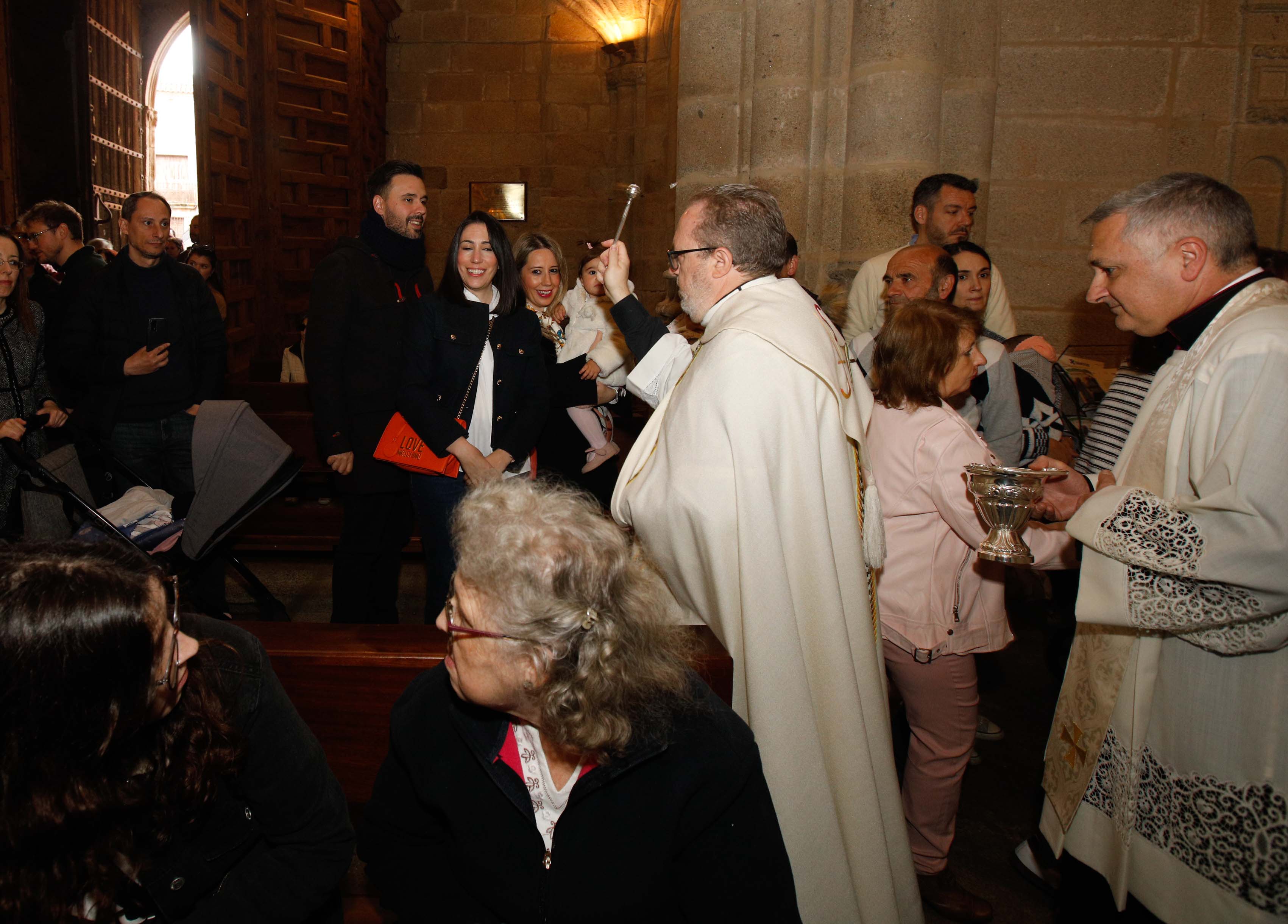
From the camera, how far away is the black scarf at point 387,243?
11.8 feet

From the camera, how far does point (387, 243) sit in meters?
3.59

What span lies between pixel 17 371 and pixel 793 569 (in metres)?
3.33

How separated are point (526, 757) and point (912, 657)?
1.32 metres


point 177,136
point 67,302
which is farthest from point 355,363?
point 177,136

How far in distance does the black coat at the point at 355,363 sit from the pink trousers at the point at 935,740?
204 cm

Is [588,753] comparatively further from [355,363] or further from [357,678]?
[355,363]

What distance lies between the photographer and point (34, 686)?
1.12 metres

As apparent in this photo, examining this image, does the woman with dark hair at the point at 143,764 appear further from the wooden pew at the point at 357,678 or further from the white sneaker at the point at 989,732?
the white sneaker at the point at 989,732

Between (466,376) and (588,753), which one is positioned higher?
(466,376)

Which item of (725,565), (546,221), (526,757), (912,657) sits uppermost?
(546,221)

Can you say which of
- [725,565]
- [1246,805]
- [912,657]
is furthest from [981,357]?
[1246,805]

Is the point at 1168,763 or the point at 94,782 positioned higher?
the point at 94,782

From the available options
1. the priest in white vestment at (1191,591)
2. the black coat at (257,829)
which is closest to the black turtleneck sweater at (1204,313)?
the priest in white vestment at (1191,591)

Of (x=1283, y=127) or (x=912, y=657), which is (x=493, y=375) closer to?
(x=912, y=657)
